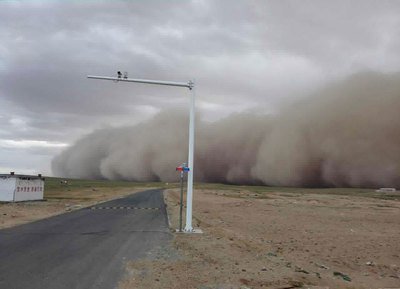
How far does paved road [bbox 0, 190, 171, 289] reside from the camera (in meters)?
7.29

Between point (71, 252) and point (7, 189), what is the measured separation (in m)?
26.2

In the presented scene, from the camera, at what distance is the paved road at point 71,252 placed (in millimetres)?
7289

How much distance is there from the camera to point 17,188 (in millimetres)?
33688

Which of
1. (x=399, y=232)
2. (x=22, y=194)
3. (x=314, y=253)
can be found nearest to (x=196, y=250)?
(x=314, y=253)

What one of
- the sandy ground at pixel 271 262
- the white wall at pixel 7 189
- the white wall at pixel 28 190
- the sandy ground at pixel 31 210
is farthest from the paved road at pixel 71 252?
the white wall at pixel 28 190

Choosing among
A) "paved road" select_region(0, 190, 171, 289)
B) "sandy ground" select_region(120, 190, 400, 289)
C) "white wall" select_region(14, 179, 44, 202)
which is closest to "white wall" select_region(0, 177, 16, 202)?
"white wall" select_region(14, 179, 44, 202)

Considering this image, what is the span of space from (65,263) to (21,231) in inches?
264

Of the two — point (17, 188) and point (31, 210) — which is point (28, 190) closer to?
point (17, 188)

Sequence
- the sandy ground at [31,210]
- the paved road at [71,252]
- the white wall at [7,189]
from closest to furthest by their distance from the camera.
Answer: the paved road at [71,252]
the sandy ground at [31,210]
the white wall at [7,189]

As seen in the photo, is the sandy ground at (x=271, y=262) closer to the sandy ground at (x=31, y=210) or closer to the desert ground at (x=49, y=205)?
the sandy ground at (x=31, y=210)

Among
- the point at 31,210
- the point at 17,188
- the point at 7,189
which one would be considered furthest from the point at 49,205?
the point at 31,210

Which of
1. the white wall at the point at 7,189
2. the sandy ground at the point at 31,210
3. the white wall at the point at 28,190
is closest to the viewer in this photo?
the sandy ground at the point at 31,210

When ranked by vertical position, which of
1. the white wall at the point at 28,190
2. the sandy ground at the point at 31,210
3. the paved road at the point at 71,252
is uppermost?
the white wall at the point at 28,190

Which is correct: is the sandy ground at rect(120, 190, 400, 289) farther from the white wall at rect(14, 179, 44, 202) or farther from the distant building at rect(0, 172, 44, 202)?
the white wall at rect(14, 179, 44, 202)
